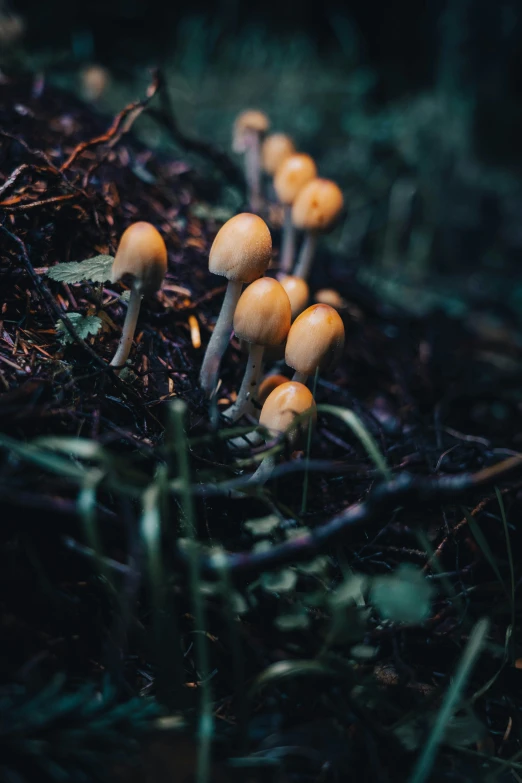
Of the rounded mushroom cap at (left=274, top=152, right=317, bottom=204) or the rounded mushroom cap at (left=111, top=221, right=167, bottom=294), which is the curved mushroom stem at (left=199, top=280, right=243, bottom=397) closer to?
the rounded mushroom cap at (left=111, top=221, right=167, bottom=294)

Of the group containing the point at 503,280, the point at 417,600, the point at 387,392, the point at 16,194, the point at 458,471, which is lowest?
the point at 503,280

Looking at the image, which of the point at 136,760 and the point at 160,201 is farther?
the point at 160,201

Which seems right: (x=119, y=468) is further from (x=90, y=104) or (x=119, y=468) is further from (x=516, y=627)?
(x=90, y=104)

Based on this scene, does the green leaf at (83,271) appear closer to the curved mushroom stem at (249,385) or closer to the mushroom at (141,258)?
the mushroom at (141,258)

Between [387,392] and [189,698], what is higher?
[189,698]

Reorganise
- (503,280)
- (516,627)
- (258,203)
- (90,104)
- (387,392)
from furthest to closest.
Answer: (503,280)
(90,104)
(258,203)
(387,392)
(516,627)

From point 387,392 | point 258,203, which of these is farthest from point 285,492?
point 258,203

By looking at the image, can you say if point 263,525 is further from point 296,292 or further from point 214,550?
point 296,292
